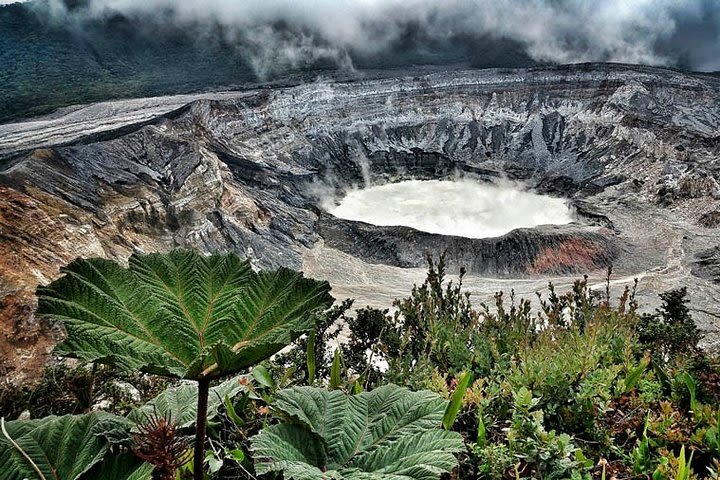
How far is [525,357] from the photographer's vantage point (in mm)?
3361

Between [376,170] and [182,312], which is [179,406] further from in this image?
[376,170]

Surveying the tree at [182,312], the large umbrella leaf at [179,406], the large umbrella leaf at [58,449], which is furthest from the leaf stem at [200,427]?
the large umbrella leaf at [179,406]

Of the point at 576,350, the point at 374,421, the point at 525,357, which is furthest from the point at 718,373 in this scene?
the point at 374,421

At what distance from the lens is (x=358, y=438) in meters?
2.19

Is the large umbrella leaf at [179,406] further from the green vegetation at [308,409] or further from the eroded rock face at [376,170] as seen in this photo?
the eroded rock face at [376,170]

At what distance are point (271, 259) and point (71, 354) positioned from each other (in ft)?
102

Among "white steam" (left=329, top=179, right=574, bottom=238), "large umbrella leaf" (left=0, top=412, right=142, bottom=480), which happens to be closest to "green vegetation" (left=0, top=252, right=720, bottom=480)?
"large umbrella leaf" (left=0, top=412, right=142, bottom=480)

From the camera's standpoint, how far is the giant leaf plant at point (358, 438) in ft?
6.29

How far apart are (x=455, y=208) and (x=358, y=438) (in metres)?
42.6

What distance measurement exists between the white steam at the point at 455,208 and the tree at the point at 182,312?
38137 millimetres

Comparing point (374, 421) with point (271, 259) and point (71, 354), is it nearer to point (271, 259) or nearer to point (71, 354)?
point (71, 354)

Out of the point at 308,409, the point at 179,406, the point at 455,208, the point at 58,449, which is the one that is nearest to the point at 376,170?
the point at 455,208

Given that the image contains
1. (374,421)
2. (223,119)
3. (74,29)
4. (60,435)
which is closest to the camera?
(60,435)

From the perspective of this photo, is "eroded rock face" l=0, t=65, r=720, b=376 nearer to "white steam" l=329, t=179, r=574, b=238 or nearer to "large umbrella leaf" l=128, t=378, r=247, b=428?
"white steam" l=329, t=179, r=574, b=238
